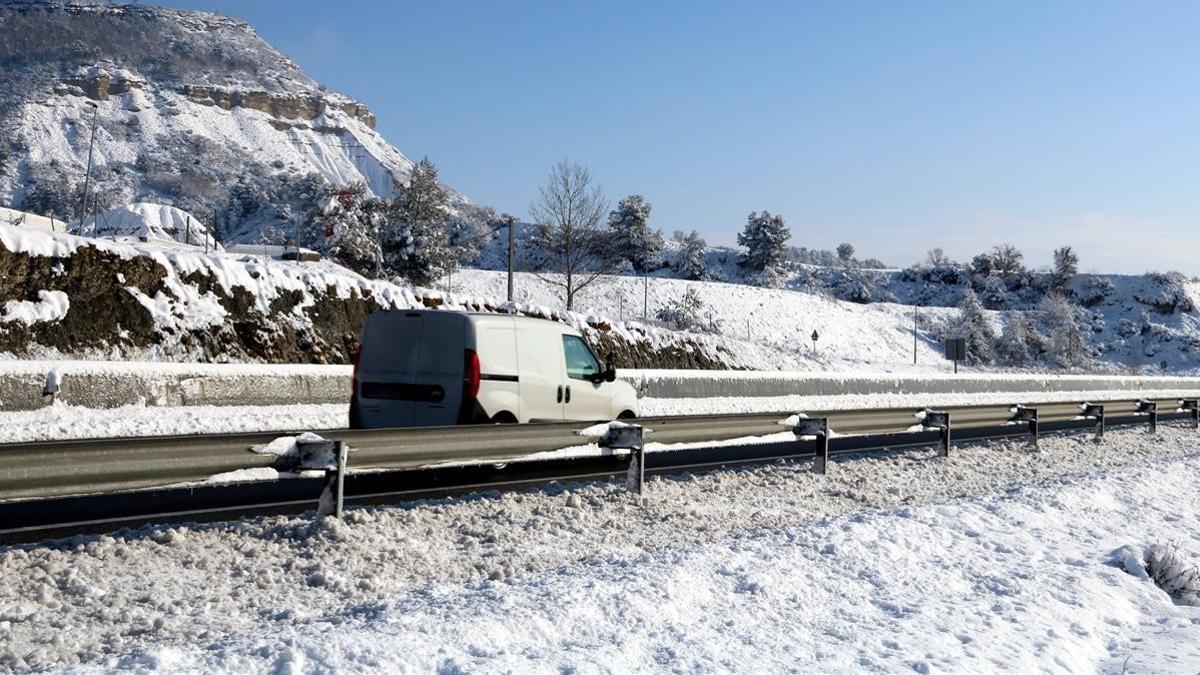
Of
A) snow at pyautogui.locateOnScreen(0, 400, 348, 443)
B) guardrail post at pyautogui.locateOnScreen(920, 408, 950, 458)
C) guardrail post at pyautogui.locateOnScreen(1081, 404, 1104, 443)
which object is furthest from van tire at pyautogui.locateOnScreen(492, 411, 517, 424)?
guardrail post at pyautogui.locateOnScreen(1081, 404, 1104, 443)

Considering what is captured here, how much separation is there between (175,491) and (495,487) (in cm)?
315

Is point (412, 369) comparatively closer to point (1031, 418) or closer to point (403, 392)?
point (403, 392)

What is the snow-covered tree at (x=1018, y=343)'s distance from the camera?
83562 mm

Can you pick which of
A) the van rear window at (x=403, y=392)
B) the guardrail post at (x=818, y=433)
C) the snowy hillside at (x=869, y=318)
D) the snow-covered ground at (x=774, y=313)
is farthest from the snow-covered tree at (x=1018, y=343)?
the van rear window at (x=403, y=392)

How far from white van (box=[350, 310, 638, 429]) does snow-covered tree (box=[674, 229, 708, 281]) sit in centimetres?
9707

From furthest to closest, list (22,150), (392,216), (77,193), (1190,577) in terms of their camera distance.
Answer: (22,150), (77,193), (392,216), (1190,577)

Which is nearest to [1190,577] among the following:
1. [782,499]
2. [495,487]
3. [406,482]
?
[782,499]

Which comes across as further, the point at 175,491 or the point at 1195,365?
the point at 1195,365

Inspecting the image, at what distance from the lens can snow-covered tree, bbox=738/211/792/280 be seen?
113 m

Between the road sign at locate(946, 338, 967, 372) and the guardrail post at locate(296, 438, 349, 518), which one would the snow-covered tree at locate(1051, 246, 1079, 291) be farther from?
the guardrail post at locate(296, 438, 349, 518)

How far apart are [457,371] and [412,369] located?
0.60 meters

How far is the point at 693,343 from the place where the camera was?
36.6 metres

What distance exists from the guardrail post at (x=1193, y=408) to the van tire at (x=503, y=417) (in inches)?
796

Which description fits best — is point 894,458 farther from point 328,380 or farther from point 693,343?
point 693,343
